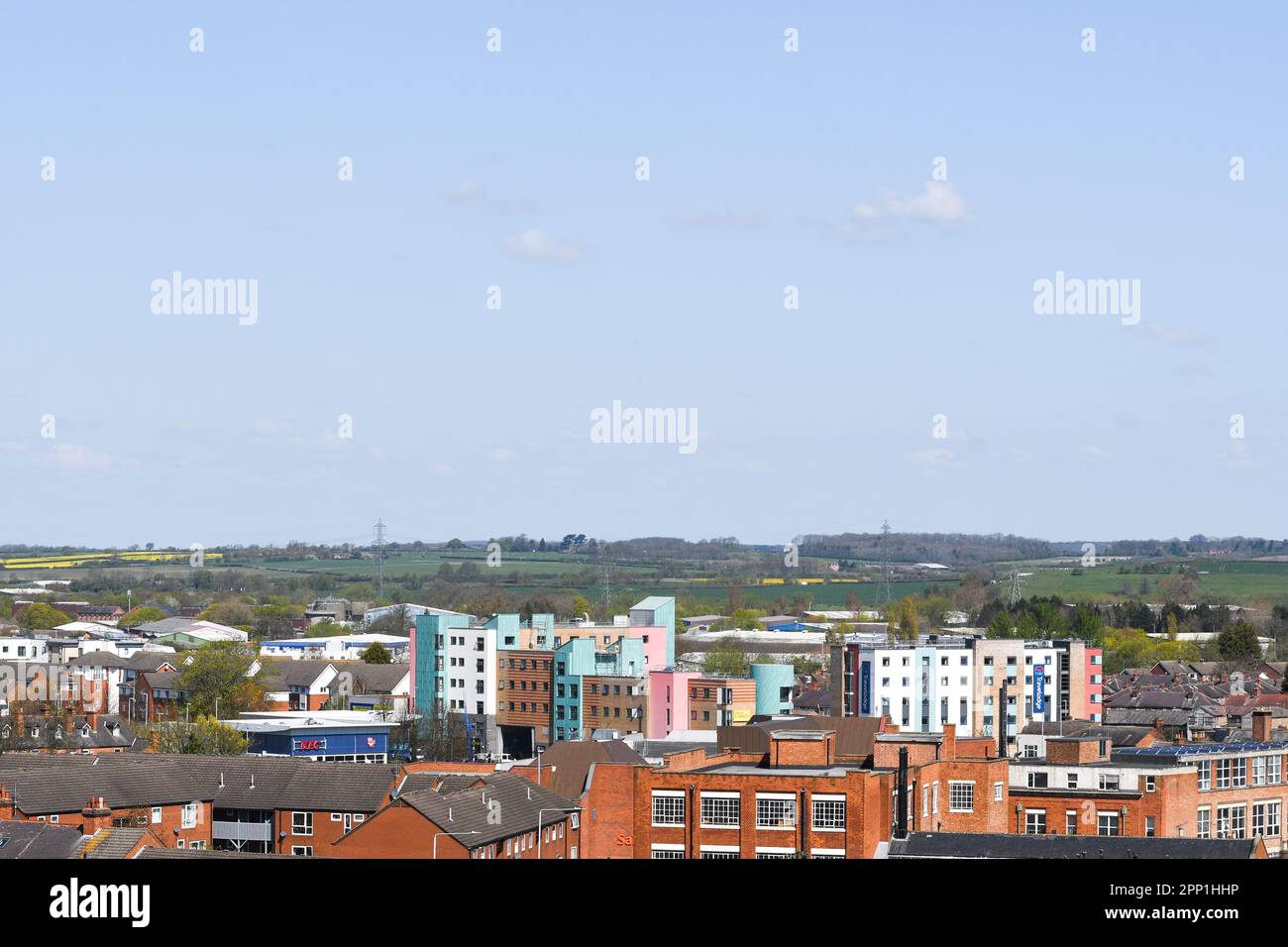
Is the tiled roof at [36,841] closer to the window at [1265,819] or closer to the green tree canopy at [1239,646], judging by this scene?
the window at [1265,819]

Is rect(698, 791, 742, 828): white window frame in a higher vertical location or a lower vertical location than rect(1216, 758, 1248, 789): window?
higher

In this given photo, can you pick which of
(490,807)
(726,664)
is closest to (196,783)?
(490,807)

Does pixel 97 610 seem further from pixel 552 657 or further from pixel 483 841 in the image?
pixel 483 841

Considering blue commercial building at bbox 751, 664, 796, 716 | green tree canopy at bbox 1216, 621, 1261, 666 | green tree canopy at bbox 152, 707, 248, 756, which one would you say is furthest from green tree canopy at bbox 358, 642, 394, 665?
green tree canopy at bbox 1216, 621, 1261, 666

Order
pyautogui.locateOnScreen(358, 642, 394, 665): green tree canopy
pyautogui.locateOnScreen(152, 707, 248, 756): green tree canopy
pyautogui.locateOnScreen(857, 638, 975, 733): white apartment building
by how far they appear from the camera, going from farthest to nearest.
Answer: pyautogui.locateOnScreen(358, 642, 394, 665): green tree canopy
pyautogui.locateOnScreen(857, 638, 975, 733): white apartment building
pyautogui.locateOnScreen(152, 707, 248, 756): green tree canopy

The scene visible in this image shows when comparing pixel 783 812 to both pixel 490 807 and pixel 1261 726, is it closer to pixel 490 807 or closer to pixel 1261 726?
pixel 490 807

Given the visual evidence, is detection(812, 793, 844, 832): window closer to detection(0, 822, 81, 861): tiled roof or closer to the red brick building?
the red brick building
